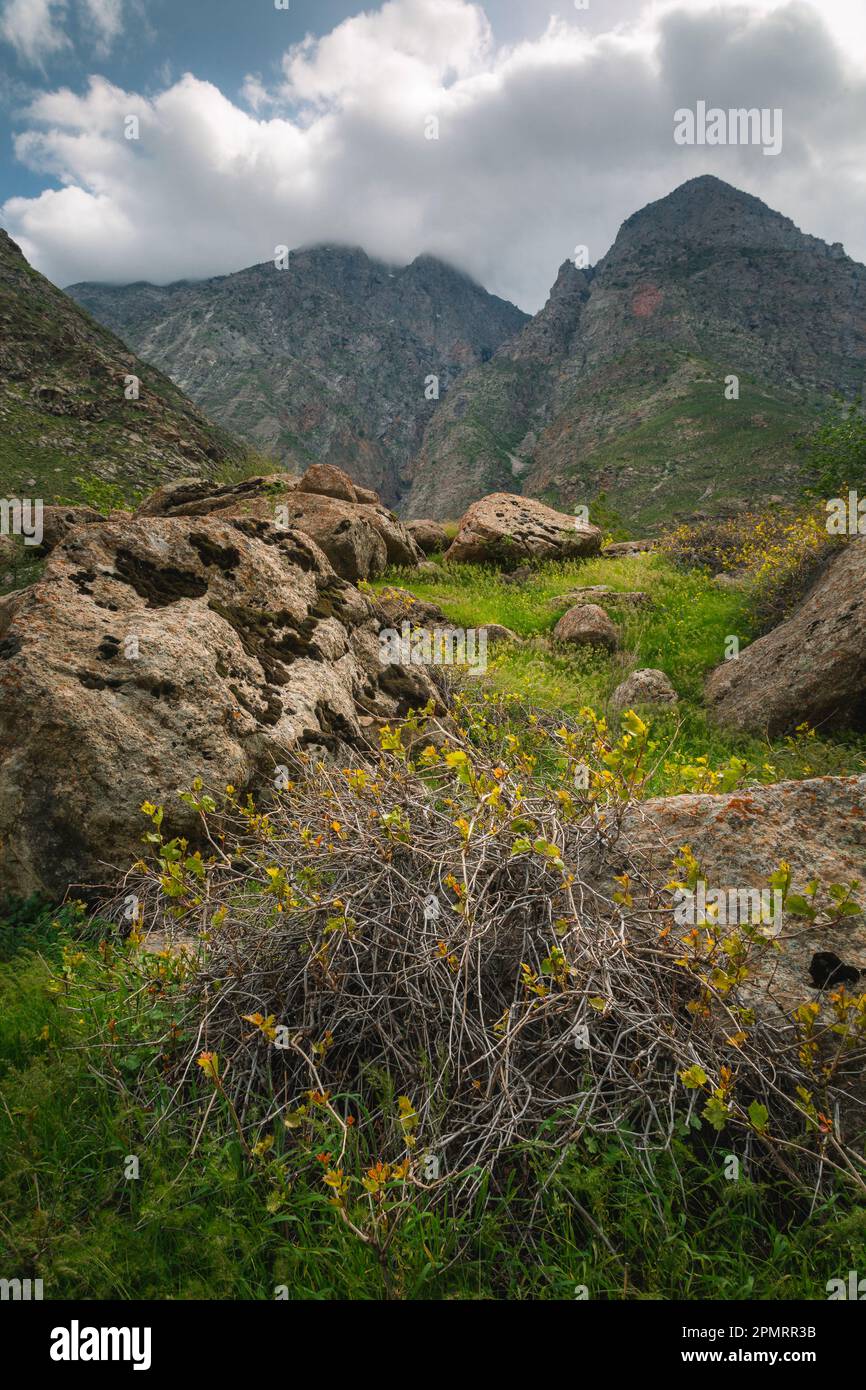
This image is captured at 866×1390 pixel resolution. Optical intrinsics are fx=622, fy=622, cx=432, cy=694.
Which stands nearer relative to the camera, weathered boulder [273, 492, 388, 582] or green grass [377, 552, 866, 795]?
green grass [377, 552, 866, 795]

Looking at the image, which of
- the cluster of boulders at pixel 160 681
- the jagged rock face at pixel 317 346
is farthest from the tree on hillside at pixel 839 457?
the jagged rock face at pixel 317 346

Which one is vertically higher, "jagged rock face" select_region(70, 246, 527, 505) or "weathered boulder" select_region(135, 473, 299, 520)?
"jagged rock face" select_region(70, 246, 527, 505)

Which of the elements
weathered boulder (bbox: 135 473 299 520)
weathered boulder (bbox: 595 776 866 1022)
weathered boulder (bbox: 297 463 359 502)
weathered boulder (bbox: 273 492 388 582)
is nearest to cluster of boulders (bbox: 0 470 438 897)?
weathered boulder (bbox: 595 776 866 1022)

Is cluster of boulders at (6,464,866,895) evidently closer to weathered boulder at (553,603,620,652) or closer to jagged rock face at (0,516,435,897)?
jagged rock face at (0,516,435,897)

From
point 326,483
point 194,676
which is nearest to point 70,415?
point 326,483

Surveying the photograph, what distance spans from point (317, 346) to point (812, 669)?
17137 centimetres

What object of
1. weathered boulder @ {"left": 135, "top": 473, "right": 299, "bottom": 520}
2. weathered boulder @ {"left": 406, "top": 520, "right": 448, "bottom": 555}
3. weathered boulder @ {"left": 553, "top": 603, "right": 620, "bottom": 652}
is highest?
weathered boulder @ {"left": 406, "top": 520, "right": 448, "bottom": 555}

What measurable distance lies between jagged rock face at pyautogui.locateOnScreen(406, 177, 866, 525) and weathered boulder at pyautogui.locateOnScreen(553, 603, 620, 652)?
174 feet

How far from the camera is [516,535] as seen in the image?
1401 centimetres

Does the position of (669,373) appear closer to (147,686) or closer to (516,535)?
(516,535)

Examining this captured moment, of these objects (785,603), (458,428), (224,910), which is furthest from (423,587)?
(458,428)

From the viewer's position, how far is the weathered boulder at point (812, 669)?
18.1ft

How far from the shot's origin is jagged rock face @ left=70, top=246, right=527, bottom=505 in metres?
121

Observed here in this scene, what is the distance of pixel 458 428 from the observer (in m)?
128
